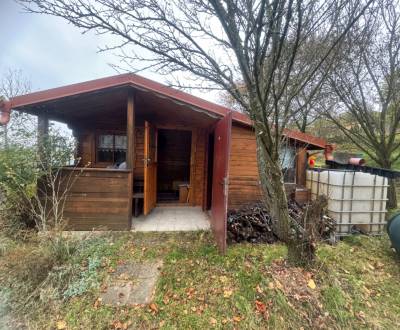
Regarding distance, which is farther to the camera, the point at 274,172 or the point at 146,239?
the point at 146,239

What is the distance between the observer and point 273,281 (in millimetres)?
2469

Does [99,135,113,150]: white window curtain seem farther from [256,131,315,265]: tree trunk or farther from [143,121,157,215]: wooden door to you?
[256,131,315,265]: tree trunk

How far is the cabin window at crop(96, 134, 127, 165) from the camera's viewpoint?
223 inches

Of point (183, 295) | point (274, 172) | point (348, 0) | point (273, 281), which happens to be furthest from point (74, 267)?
point (348, 0)

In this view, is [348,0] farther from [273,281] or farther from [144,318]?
[144,318]

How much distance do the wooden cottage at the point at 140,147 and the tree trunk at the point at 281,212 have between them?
0.59 meters

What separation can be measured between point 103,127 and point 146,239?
339cm

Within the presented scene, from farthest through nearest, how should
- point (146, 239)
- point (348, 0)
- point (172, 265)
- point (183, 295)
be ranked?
point (146, 239) → point (172, 265) → point (183, 295) → point (348, 0)

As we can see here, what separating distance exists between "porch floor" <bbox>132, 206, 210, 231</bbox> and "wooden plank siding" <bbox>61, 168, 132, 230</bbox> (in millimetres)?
504

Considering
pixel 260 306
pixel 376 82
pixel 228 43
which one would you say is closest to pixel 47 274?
pixel 260 306

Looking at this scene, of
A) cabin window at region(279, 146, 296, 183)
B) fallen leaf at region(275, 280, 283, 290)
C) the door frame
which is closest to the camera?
fallen leaf at region(275, 280, 283, 290)

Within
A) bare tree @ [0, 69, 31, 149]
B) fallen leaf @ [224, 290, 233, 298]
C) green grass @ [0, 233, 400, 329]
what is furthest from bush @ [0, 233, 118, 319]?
bare tree @ [0, 69, 31, 149]

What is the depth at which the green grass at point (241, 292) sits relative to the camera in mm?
2035

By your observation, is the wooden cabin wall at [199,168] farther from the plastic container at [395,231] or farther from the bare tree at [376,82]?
the plastic container at [395,231]
